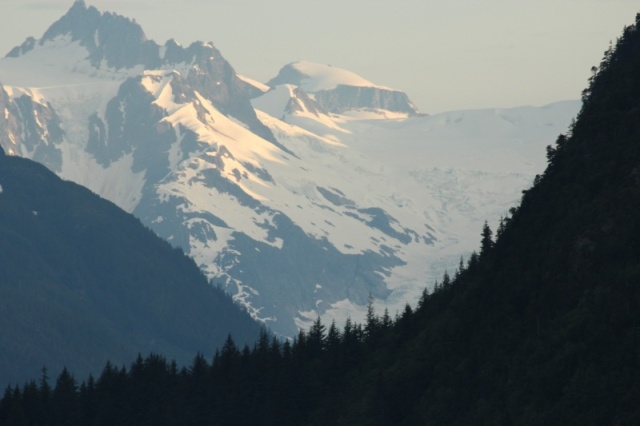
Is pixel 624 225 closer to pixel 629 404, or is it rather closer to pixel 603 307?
pixel 603 307

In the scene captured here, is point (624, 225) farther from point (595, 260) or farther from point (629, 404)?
point (629, 404)

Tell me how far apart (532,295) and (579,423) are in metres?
33.1

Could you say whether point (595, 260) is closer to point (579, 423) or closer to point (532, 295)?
point (532, 295)

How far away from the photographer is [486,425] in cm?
18375

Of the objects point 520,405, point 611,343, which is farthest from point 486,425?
point 611,343

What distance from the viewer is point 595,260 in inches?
7594

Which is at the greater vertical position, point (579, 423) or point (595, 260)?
point (595, 260)

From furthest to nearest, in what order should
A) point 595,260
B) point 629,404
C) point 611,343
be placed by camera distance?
point 595,260 < point 611,343 < point 629,404

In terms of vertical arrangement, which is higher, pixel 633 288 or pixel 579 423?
pixel 633 288

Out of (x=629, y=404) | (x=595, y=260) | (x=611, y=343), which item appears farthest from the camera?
(x=595, y=260)

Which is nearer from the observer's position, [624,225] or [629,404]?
[629,404]

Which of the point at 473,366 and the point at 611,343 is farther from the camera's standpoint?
the point at 473,366

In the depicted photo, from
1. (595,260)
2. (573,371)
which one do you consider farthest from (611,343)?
(595,260)

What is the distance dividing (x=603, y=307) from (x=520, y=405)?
36.0ft
